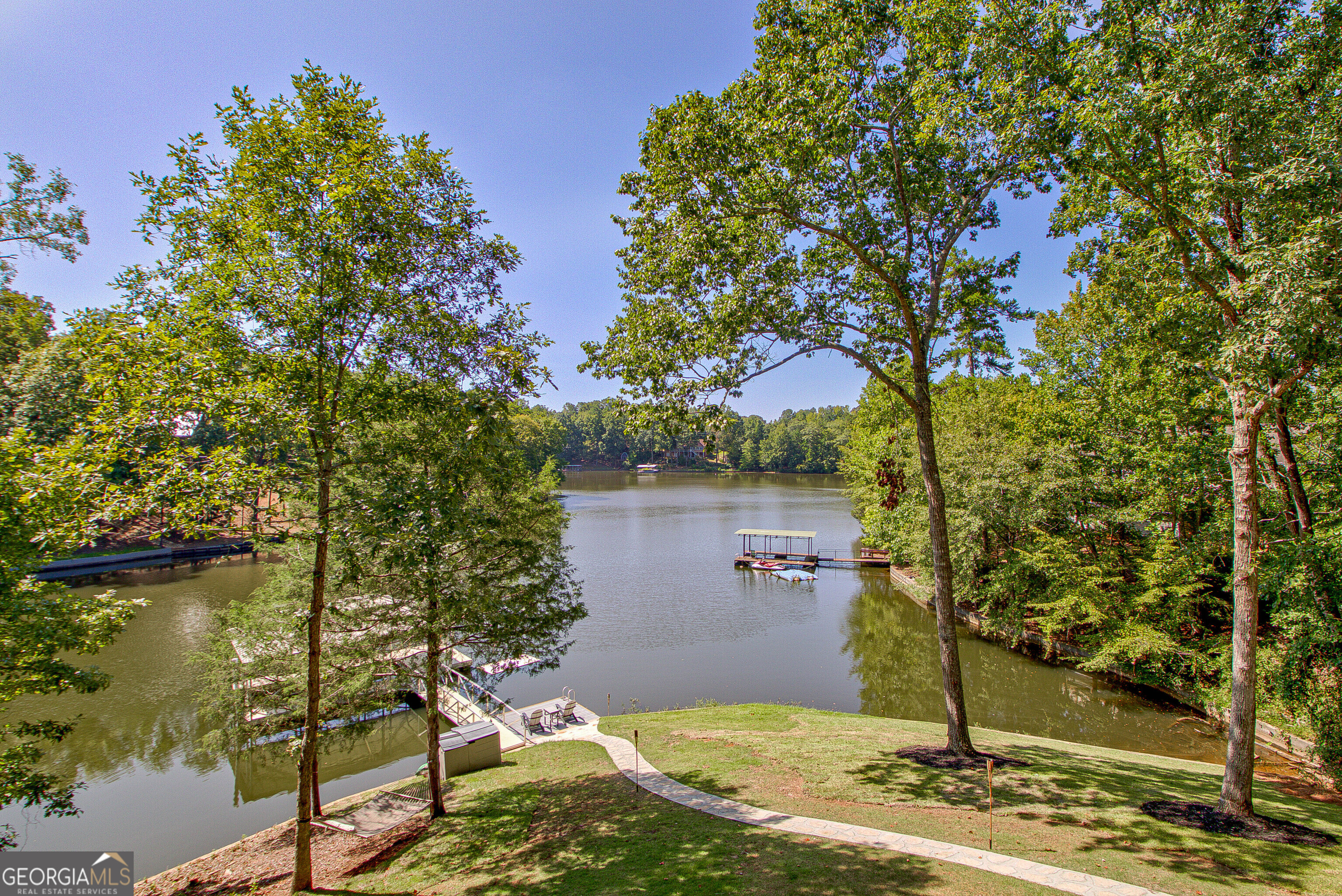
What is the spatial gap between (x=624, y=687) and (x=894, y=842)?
1314 centimetres

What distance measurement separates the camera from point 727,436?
392 feet

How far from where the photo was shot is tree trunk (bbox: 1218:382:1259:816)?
732cm

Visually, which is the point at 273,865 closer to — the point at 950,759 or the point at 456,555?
the point at 456,555

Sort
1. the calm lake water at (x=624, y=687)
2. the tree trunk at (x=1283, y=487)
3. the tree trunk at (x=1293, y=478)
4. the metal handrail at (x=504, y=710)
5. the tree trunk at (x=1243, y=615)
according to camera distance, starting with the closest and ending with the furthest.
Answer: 1. the tree trunk at (x=1243, y=615)
2. the tree trunk at (x=1293, y=478)
3. the tree trunk at (x=1283, y=487)
4. the metal handrail at (x=504, y=710)
5. the calm lake water at (x=624, y=687)

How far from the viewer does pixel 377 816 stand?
1027 centimetres

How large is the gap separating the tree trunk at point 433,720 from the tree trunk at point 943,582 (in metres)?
8.01

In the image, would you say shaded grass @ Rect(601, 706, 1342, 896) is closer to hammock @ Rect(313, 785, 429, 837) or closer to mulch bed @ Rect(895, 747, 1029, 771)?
mulch bed @ Rect(895, 747, 1029, 771)

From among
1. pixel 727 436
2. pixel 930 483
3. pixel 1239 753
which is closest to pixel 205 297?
pixel 930 483

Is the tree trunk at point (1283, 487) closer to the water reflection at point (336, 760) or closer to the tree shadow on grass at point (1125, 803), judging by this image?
the tree shadow on grass at point (1125, 803)

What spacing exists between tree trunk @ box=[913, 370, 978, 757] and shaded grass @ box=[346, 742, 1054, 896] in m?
3.83

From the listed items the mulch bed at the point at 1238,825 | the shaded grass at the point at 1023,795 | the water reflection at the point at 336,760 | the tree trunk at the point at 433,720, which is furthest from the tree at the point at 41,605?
the mulch bed at the point at 1238,825

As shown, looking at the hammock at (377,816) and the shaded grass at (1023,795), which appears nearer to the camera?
the shaded grass at (1023,795)

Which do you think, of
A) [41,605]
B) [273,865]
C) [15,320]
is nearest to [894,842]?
[41,605]

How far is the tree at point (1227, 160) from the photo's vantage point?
645 centimetres
